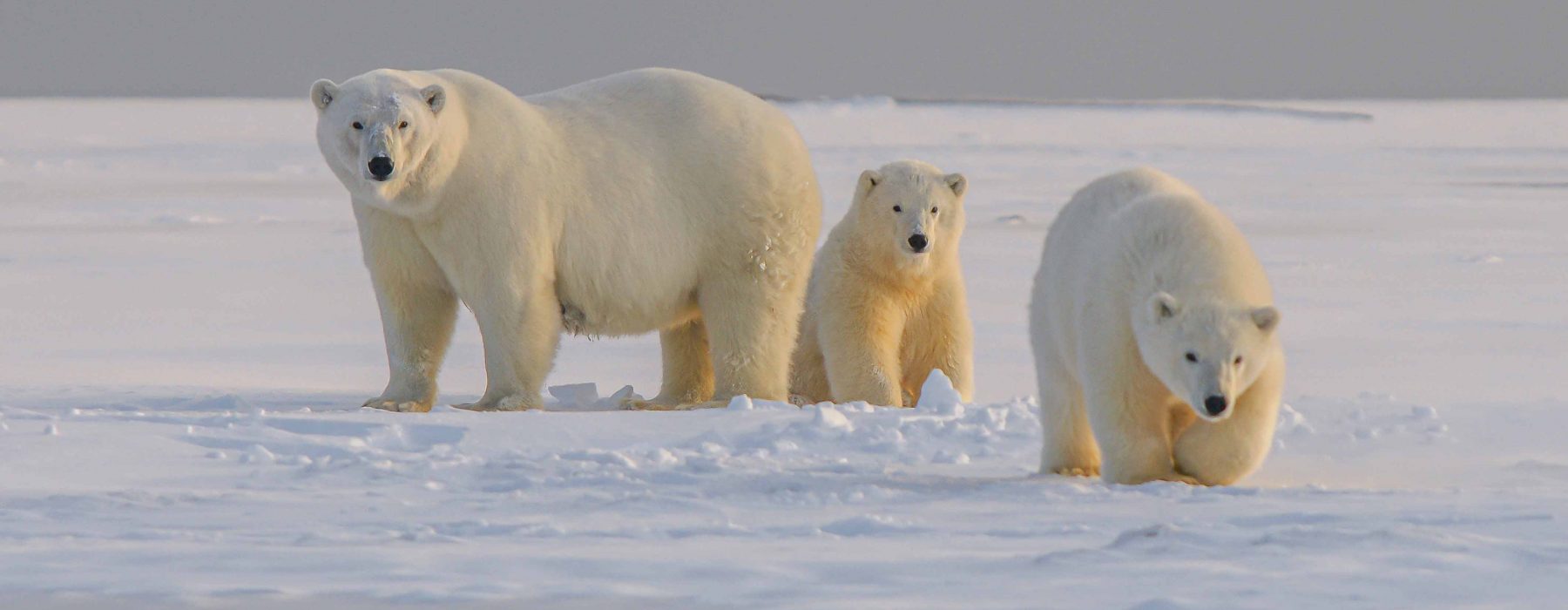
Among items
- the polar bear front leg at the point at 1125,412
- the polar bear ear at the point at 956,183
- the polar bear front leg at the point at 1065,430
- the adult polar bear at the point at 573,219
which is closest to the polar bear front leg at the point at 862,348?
the adult polar bear at the point at 573,219

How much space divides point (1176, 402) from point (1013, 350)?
3.48 meters

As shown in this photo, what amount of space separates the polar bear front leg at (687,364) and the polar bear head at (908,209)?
733 millimetres

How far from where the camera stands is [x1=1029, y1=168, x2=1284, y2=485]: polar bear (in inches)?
180

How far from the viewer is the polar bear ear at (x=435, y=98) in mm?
6109

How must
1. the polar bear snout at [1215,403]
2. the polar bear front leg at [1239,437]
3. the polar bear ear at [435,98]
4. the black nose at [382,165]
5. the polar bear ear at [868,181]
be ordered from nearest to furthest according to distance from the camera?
1. the polar bear snout at [1215,403]
2. the polar bear front leg at [1239,437]
3. the black nose at [382,165]
4. the polar bear ear at [435,98]
5. the polar bear ear at [868,181]

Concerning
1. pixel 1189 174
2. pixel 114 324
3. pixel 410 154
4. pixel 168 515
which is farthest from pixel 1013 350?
pixel 1189 174

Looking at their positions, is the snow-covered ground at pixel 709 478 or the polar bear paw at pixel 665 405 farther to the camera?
the polar bear paw at pixel 665 405

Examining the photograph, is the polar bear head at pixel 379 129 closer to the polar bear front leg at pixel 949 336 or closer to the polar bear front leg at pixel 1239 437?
the polar bear front leg at pixel 949 336

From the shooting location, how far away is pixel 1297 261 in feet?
41.2

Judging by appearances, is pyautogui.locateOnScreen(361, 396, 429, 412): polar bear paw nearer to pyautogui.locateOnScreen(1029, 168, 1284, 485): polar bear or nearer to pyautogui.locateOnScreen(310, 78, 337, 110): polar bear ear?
pyautogui.locateOnScreen(310, 78, 337, 110): polar bear ear

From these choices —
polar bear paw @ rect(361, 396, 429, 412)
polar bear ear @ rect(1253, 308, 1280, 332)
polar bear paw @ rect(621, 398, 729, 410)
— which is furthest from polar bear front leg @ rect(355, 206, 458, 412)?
polar bear ear @ rect(1253, 308, 1280, 332)

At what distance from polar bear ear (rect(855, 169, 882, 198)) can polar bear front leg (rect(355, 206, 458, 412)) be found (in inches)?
56.5

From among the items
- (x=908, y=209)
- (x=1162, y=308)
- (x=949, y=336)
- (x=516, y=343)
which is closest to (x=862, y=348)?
(x=949, y=336)

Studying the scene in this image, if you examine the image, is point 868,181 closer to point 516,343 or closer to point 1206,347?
point 516,343
